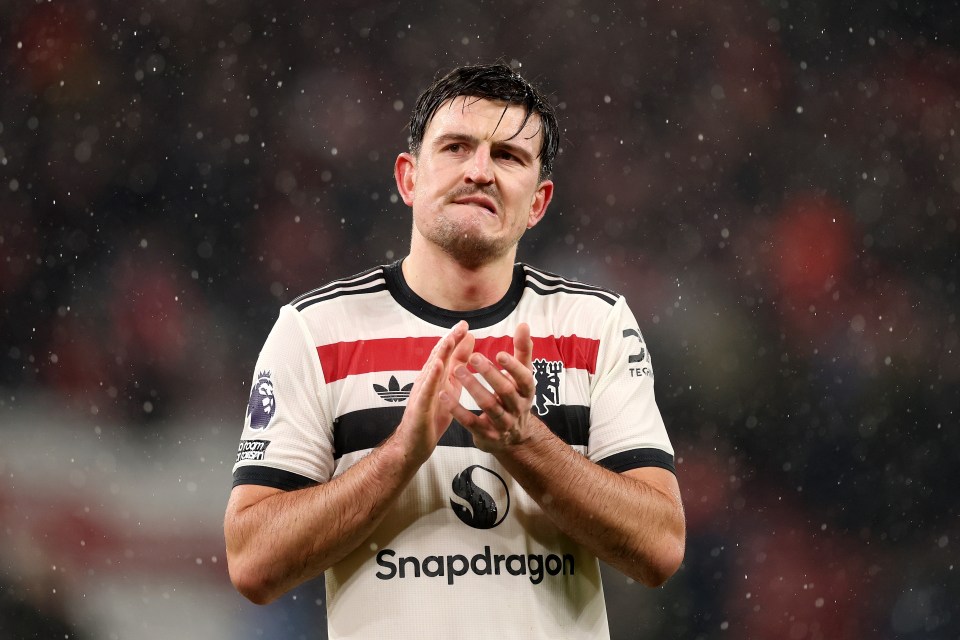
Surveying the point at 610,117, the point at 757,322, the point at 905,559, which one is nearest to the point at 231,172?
the point at 610,117

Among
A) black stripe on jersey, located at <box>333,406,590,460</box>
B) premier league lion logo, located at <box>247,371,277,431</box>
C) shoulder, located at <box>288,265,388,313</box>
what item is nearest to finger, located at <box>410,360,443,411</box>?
black stripe on jersey, located at <box>333,406,590,460</box>

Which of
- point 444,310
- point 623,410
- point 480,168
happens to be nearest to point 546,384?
point 623,410

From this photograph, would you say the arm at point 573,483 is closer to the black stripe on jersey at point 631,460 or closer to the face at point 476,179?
the black stripe on jersey at point 631,460

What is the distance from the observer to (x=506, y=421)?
5.61 feet

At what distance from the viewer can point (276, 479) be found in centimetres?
193

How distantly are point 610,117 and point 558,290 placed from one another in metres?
2.59

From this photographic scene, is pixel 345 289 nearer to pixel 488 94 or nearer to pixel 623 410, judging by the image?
pixel 488 94

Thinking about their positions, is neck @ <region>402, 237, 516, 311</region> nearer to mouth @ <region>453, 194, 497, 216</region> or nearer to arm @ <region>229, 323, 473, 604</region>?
mouth @ <region>453, 194, 497, 216</region>

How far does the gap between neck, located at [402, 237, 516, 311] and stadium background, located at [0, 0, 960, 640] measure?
87.9 inches

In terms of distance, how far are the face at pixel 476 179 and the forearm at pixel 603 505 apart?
0.52 meters

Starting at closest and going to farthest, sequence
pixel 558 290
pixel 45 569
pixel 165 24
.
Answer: pixel 558 290 < pixel 45 569 < pixel 165 24

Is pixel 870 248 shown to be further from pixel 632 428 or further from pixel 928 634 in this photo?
pixel 632 428

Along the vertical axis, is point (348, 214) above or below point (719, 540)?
above

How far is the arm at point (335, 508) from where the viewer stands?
174 centimetres
